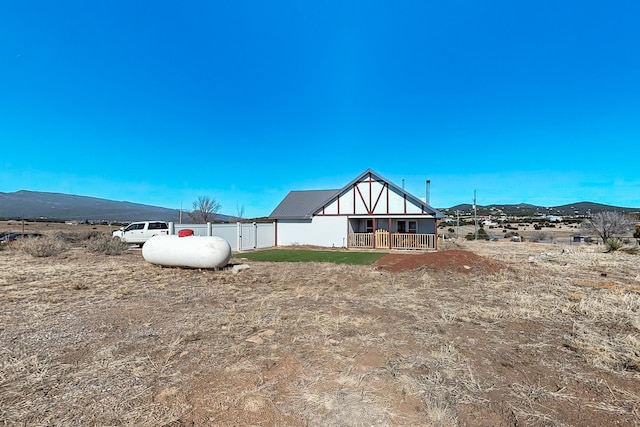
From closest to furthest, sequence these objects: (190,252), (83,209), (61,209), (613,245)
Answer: (190,252), (613,245), (61,209), (83,209)

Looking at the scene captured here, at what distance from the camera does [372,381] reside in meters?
3.68

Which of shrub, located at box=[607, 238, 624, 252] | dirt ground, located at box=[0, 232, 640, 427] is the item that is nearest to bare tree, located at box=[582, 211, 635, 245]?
shrub, located at box=[607, 238, 624, 252]

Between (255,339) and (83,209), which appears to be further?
(83,209)

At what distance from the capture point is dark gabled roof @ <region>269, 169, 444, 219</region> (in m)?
23.7

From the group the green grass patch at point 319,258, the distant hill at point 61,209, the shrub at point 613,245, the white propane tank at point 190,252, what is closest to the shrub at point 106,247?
the green grass patch at point 319,258

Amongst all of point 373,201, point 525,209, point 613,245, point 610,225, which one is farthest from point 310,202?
point 525,209

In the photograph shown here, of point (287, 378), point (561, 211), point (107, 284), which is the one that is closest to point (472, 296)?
point (287, 378)

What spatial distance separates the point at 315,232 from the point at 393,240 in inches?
230

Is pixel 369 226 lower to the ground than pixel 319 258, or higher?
higher

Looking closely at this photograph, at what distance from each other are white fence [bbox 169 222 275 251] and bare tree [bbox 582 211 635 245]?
28598 millimetres

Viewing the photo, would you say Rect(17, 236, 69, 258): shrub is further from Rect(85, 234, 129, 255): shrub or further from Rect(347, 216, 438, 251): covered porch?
Rect(347, 216, 438, 251): covered porch

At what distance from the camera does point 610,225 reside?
30.9 m

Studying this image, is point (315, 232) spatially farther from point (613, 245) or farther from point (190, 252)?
point (613, 245)

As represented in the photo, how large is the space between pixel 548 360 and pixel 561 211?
122m
